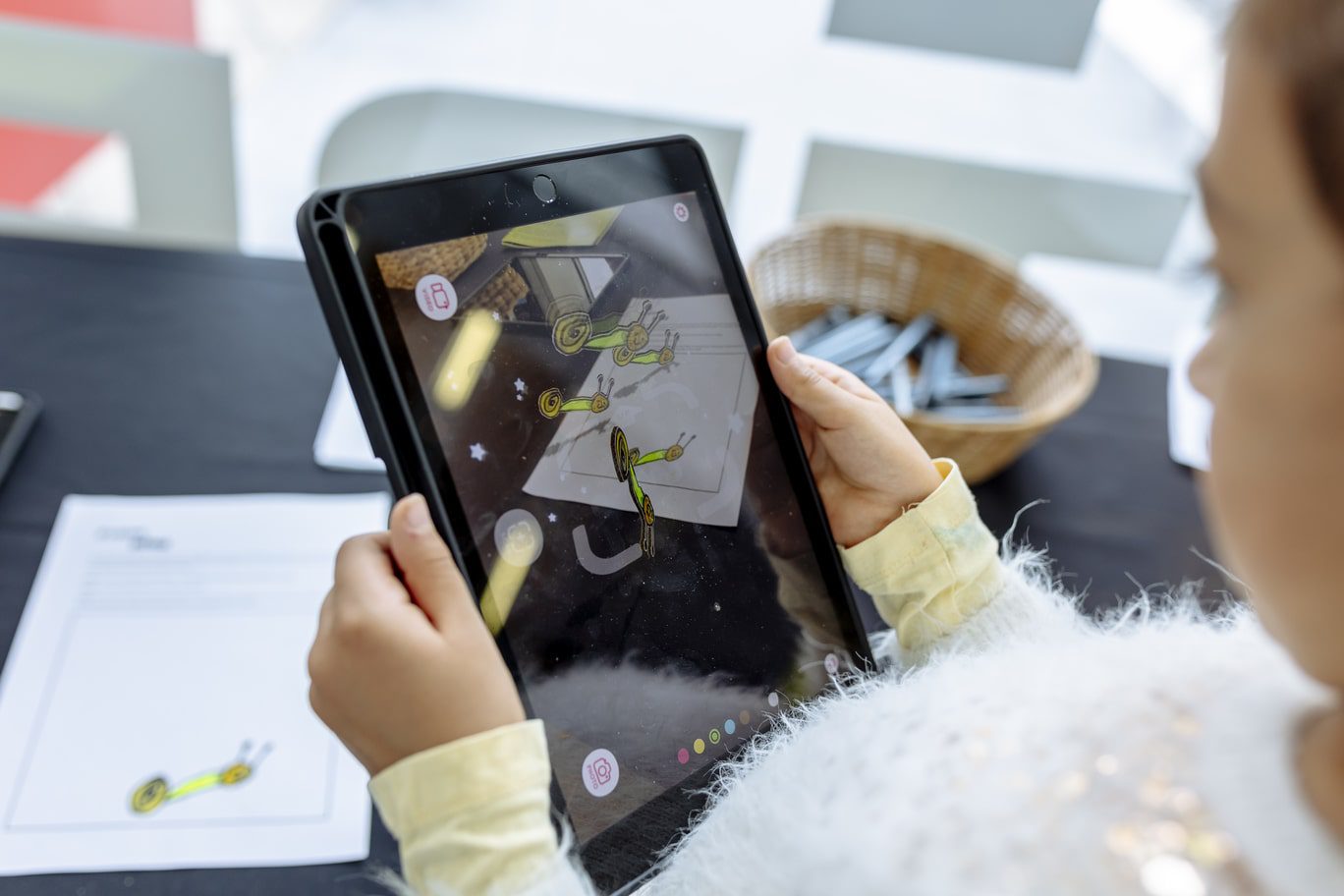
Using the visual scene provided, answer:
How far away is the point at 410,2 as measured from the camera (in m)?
1.83

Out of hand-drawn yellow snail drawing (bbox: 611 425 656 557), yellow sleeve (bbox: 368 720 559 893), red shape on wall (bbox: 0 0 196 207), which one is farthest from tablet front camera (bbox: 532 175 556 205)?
red shape on wall (bbox: 0 0 196 207)

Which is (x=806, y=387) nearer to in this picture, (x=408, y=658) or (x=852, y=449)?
(x=852, y=449)

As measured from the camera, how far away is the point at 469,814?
15.3 inches

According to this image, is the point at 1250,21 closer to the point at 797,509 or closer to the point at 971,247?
the point at 797,509

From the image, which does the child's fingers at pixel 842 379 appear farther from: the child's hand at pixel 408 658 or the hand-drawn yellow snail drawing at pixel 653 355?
the child's hand at pixel 408 658

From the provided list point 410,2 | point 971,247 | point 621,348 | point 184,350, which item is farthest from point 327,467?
point 410,2

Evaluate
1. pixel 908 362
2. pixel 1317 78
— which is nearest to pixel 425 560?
pixel 1317 78

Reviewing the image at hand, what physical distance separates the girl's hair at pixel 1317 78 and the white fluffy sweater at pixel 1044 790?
0.58ft

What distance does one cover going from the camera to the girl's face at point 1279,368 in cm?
29

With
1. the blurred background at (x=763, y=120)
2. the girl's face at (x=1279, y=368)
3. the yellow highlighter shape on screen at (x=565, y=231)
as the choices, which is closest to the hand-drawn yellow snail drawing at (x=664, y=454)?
the yellow highlighter shape on screen at (x=565, y=231)

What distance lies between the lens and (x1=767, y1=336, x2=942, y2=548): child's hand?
552 millimetres

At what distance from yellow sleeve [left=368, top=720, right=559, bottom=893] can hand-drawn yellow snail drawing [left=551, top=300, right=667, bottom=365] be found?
0.59 feet

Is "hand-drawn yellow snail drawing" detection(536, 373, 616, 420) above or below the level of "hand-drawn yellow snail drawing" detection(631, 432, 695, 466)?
above

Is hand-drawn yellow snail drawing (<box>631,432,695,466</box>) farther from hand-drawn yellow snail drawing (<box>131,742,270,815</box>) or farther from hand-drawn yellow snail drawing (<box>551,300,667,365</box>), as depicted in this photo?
hand-drawn yellow snail drawing (<box>131,742,270,815</box>)
